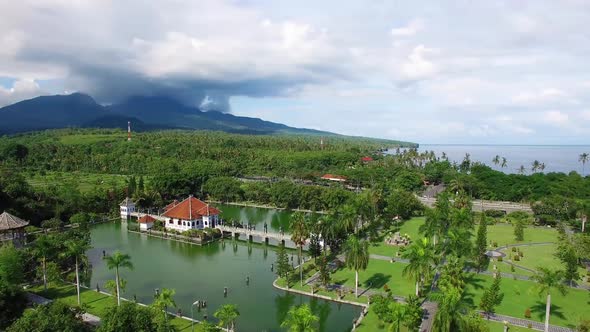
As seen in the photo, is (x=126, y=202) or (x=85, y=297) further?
(x=126, y=202)

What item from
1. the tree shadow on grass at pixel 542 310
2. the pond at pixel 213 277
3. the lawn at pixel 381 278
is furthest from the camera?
the lawn at pixel 381 278

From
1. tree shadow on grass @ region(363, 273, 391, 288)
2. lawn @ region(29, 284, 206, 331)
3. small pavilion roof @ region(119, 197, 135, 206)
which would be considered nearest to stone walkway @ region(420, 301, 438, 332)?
tree shadow on grass @ region(363, 273, 391, 288)

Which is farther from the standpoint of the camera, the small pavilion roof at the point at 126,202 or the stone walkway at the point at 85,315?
the small pavilion roof at the point at 126,202

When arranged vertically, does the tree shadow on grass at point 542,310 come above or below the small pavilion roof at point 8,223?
below

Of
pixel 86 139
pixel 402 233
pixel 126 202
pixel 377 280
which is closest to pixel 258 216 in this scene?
pixel 126 202

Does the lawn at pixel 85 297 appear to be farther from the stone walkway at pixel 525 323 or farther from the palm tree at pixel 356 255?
the stone walkway at pixel 525 323

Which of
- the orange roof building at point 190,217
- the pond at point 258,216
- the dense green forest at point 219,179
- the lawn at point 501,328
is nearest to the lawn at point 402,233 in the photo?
the dense green forest at point 219,179

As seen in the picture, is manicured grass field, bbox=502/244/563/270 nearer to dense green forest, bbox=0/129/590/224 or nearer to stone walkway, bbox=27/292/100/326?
dense green forest, bbox=0/129/590/224

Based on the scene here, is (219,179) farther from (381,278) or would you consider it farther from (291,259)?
(381,278)
